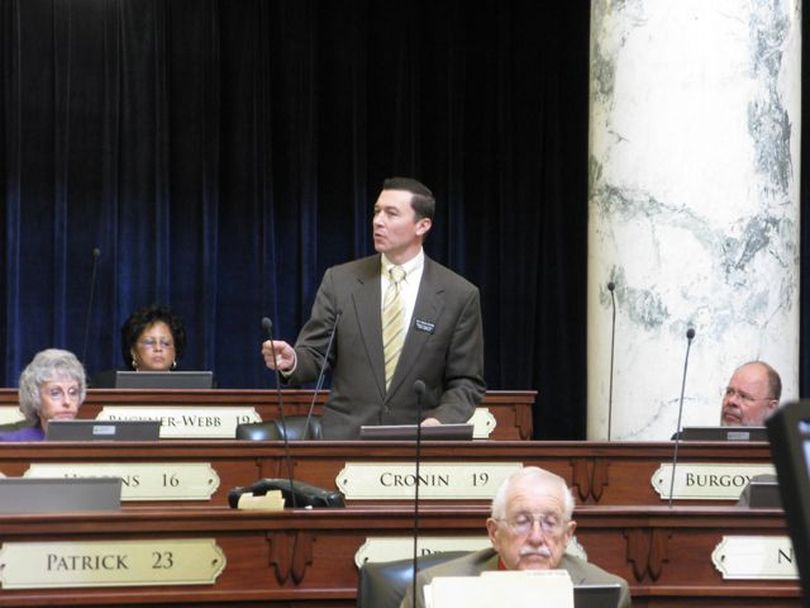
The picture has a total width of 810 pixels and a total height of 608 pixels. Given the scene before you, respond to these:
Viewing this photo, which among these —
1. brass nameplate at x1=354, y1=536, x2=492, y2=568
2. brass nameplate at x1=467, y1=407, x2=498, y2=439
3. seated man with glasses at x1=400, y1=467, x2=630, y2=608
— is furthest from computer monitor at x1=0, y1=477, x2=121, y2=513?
brass nameplate at x1=467, y1=407, x2=498, y2=439

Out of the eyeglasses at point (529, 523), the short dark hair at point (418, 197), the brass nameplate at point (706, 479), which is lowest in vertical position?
the brass nameplate at point (706, 479)

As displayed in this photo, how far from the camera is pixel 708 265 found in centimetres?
656

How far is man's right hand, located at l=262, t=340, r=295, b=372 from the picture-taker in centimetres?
507

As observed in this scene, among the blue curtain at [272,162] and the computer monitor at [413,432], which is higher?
the blue curtain at [272,162]

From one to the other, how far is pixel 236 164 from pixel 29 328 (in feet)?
5.50

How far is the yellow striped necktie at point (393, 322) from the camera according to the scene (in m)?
5.91

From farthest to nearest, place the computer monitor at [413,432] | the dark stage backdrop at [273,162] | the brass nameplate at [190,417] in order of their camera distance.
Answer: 1. the dark stage backdrop at [273,162]
2. the brass nameplate at [190,417]
3. the computer monitor at [413,432]

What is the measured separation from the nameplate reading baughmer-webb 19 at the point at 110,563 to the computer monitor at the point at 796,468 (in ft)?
10.2

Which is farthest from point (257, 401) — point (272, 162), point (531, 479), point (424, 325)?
point (531, 479)

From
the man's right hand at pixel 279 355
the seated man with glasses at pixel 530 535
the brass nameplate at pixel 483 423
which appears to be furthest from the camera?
the brass nameplate at pixel 483 423

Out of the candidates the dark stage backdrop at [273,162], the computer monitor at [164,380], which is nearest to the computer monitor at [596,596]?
the computer monitor at [164,380]

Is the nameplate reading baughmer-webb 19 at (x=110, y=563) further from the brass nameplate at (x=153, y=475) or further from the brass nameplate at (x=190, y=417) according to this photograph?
the brass nameplate at (x=190, y=417)

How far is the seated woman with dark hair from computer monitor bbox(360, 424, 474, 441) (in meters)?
3.04

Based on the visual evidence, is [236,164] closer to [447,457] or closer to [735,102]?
[735,102]
